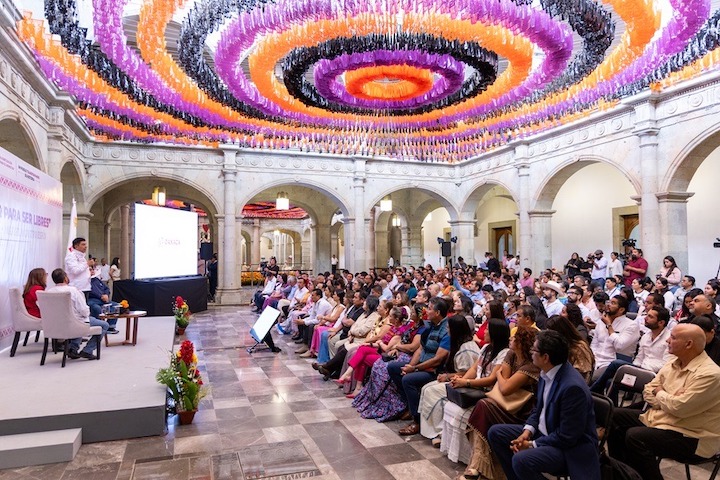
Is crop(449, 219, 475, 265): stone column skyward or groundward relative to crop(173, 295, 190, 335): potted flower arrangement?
skyward

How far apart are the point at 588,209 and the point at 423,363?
12.0m

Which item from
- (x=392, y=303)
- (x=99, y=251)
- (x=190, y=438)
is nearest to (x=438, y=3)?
(x=392, y=303)

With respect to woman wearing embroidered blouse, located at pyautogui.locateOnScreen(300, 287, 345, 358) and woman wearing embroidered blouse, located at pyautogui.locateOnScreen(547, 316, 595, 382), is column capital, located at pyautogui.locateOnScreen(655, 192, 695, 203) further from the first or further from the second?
woman wearing embroidered blouse, located at pyautogui.locateOnScreen(547, 316, 595, 382)

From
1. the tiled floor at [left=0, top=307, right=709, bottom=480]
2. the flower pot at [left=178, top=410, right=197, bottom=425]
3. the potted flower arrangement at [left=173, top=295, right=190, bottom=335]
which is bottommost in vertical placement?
the tiled floor at [left=0, top=307, right=709, bottom=480]

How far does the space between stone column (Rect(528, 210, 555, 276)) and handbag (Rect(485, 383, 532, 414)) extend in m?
10.4

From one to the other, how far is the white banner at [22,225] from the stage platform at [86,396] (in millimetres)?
980

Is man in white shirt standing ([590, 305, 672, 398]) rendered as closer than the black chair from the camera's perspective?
No

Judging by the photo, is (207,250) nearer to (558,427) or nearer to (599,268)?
(599,268)

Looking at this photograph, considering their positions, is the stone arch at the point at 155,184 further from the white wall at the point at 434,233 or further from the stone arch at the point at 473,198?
the white wall at the point at 434,233

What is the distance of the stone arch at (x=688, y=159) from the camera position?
29.9 ft

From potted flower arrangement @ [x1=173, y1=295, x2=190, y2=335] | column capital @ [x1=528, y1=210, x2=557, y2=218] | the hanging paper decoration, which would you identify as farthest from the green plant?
column capital @ [x1=528, y1=210, x2=557, y2=218]

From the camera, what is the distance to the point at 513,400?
3.36m

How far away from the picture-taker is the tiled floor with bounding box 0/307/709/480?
360cm

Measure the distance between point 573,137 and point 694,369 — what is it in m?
10.1
